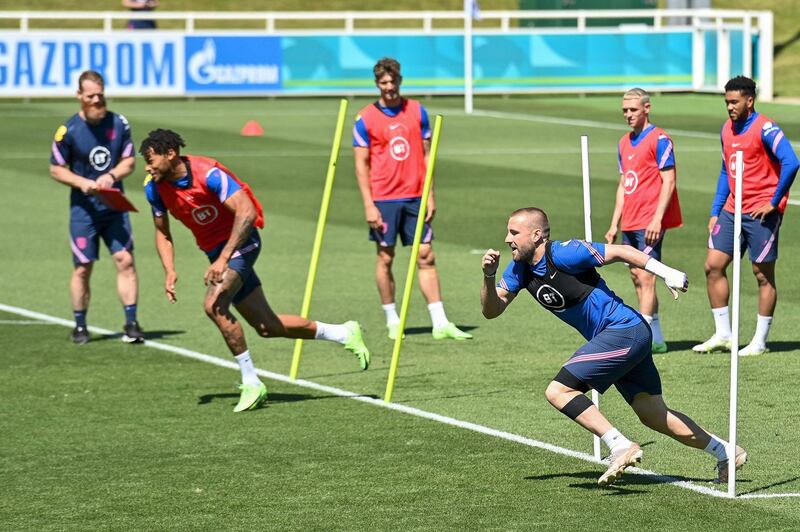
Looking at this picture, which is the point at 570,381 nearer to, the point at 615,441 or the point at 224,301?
the point at 615,441

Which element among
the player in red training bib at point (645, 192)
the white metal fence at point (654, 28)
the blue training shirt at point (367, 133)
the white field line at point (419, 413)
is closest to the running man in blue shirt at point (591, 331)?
the white field line at point (419, 413)

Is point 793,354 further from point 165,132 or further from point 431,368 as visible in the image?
point 165,132

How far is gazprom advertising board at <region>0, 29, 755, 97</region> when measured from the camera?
38.7 metres

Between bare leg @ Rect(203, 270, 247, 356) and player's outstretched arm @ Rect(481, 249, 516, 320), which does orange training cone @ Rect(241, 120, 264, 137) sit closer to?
bare leg @ Rect(203, 270, 247, 356)

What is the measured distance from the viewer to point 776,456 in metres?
9.94

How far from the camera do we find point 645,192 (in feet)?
43.9

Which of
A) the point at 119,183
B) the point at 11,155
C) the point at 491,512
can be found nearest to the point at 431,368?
the point at 119,183

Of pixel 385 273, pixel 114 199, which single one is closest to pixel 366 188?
pixel 385 273

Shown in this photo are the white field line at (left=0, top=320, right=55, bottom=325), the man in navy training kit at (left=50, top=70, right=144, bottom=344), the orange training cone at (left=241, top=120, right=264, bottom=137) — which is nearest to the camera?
the man in navy training kit at (left=50, top=70, right=144, bottom=344)

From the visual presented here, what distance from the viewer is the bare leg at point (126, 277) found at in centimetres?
1474

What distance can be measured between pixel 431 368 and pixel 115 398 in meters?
2.66

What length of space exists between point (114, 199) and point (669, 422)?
678cm

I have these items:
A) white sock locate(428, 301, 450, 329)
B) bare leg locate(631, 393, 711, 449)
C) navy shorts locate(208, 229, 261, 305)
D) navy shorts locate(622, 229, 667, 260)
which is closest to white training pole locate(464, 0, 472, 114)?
white sock locate(428, 301, 450, 329)

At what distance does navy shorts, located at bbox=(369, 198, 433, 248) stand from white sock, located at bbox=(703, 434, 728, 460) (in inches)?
226
